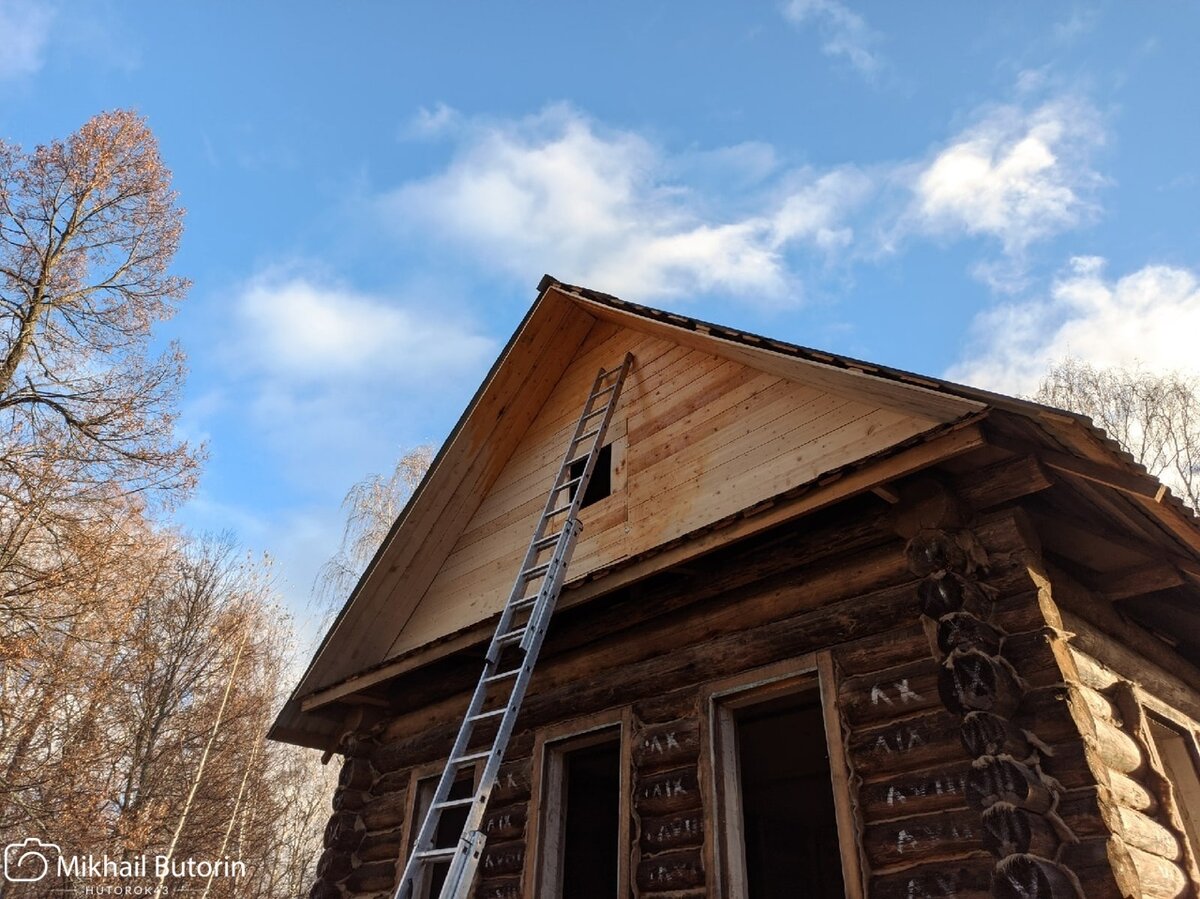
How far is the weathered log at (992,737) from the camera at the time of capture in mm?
3805

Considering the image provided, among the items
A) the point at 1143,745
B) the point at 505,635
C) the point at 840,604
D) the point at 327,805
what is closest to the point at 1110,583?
the point at 1143,745

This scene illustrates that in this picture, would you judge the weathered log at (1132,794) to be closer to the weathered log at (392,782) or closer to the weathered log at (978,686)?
the weathered log at (978,686)

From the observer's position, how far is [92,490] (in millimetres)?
12445

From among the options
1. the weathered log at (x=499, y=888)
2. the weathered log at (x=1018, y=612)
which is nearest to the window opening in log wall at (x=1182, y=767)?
the weathered log at (x=1018, y=612)

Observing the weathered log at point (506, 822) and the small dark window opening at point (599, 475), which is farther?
the small dark window opening at point (599, 475)

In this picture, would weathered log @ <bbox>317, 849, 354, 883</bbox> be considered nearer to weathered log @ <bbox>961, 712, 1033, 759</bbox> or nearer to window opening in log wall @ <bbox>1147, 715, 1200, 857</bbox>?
weathered log @ <bbox>961, 712, 1033, 759</bbox>

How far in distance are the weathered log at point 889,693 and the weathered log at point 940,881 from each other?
0.78 m

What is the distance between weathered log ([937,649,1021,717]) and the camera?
3.92m

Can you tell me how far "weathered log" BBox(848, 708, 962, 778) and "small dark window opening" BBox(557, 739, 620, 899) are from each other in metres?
3.40

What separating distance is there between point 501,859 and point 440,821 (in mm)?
1784

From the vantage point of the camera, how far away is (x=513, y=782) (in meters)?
6.54

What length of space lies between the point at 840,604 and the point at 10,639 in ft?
39.1

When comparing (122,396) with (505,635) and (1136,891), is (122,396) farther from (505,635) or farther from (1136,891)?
(1136,891)

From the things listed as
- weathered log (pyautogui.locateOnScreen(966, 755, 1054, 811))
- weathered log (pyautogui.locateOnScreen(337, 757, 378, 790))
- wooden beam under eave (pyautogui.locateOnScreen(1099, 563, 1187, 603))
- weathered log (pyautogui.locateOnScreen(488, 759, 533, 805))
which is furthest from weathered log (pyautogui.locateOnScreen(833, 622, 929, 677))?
weathered log (pyautogui.locateOnScreen(337, 757, 378, 790))
